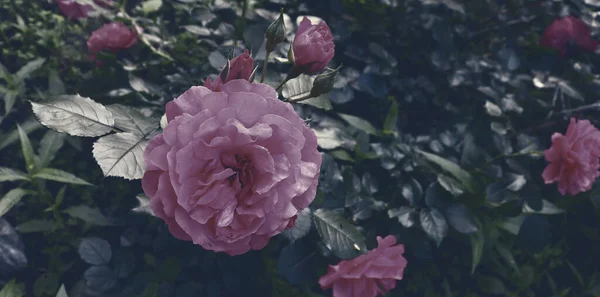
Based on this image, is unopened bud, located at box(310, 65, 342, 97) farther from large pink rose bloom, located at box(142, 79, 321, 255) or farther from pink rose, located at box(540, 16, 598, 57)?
pink rose, located at box(540, 16, 598, 57)

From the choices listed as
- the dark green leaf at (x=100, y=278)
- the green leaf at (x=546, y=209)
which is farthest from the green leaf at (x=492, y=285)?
the dark green leaf at (x=100, y=278)

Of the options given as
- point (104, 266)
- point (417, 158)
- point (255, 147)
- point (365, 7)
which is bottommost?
point (104, 266)

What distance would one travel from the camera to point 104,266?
1.38 metres

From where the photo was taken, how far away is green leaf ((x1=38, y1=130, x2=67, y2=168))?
143 cm

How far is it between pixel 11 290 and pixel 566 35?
210cm

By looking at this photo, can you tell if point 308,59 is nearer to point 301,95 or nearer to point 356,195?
point 301,95

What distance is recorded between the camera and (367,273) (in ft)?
3.81

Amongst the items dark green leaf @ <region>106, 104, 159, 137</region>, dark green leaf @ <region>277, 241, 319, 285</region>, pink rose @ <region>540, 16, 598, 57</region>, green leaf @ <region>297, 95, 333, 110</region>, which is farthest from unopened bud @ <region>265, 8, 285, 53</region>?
pink rose @ <region>540, 16, 598, 57</region>

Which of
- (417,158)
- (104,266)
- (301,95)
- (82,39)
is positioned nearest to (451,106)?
(417,158)

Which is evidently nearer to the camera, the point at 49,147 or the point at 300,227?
the point at 300,227

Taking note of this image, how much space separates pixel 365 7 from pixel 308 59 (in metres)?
1.04

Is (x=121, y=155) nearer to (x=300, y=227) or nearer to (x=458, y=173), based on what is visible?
(x=300, y=227)

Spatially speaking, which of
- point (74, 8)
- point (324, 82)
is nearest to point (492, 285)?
point (324, 82)

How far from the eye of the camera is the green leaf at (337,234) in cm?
108
